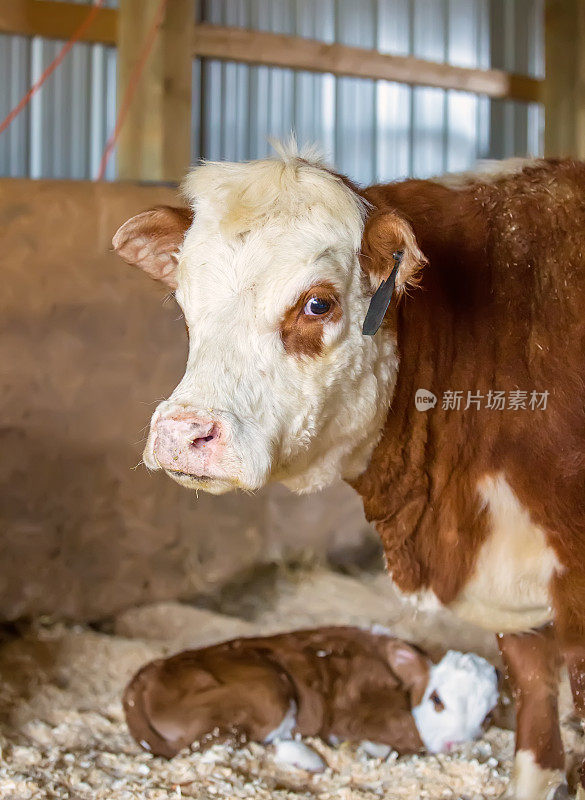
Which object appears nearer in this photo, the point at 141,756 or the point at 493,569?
the point at 493,569

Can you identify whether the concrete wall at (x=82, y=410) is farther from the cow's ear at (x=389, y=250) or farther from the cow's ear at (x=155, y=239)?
the cow's ear at (x=389, y=250)

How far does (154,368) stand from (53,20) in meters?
2.74

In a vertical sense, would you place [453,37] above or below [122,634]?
above

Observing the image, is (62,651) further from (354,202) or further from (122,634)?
(354,202)

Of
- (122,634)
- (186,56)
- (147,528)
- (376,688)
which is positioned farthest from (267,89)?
(376,688)

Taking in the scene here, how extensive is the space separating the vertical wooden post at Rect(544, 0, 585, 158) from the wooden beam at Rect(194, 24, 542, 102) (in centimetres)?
41

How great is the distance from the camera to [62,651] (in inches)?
175

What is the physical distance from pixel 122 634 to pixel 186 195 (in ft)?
8.79

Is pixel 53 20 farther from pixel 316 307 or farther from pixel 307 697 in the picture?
pixel 307 697

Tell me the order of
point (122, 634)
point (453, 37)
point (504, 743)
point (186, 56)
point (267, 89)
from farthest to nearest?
1. point (453, 37)
2. point (267, 89)
3. point (186, 56)
4. point (122, 634)
5. point (504, 743)

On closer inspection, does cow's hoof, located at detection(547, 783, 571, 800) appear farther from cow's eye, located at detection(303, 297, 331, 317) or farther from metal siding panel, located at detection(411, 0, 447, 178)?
metal siding panel, located at detection(411, 0, 447, 178)

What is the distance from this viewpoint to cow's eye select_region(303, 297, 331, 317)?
2582 mm

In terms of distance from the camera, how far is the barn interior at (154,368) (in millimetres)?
3598

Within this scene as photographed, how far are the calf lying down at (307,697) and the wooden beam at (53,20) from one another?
13.9ft
